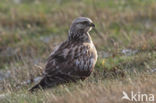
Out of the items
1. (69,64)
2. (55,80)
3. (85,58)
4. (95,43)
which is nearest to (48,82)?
(55,80)

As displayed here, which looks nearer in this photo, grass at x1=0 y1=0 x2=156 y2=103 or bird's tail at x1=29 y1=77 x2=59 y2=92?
grass at x1=0 y1=0 x2=156 y2=103

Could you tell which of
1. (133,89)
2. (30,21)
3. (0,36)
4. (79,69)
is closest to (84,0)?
(30,21)

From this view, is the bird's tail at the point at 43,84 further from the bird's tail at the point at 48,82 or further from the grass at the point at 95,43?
the grass at the point at 95,43

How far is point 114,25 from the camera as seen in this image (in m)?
14.4

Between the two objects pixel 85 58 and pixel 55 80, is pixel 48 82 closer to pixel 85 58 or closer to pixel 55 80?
pixel 55 80

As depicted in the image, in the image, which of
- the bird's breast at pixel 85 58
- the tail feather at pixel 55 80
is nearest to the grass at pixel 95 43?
the tail feather at pixel 55 80

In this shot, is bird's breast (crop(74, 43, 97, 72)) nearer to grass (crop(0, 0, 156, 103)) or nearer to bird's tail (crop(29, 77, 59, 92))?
grass (crop(0, 0, 156, 103))

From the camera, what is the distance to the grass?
6636 millimetres

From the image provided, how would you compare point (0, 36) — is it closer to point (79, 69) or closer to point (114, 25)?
point (114, 25)

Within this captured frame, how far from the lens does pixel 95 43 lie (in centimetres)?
1168

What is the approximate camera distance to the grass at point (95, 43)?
6636 millimetres

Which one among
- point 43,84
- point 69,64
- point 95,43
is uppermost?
point 69,64

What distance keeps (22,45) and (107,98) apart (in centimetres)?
763

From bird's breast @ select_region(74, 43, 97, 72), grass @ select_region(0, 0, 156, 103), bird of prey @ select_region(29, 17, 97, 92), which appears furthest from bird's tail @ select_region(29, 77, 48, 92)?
bird's breast @ select_region(74, 43, 97, 72)
